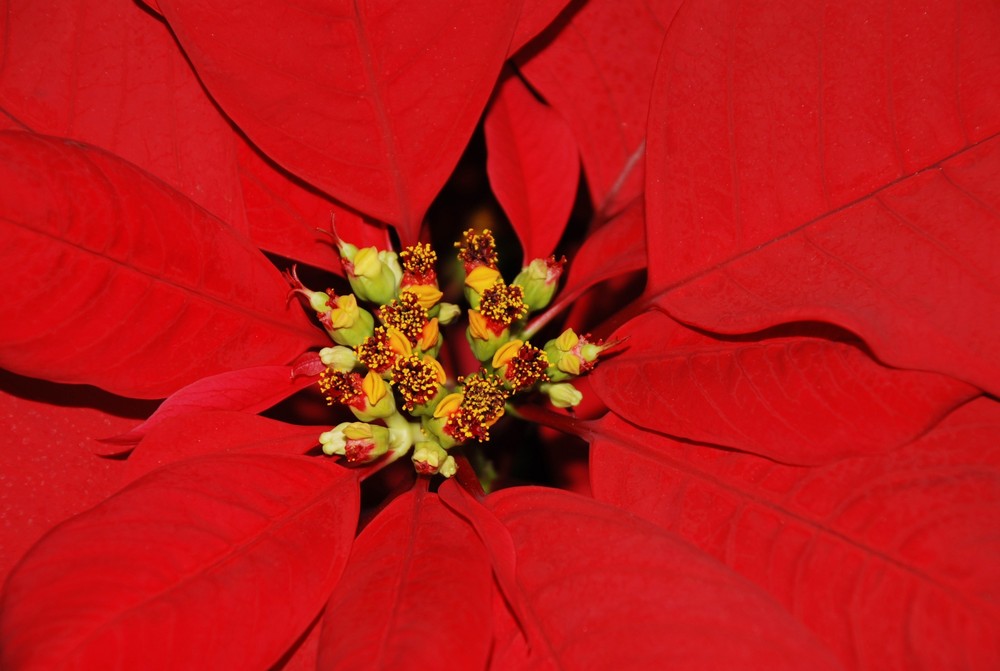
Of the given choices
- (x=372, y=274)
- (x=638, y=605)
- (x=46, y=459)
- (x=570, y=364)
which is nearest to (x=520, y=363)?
(x=570, y=364)

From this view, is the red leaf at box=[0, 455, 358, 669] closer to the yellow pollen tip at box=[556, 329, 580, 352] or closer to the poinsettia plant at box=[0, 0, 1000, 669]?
the poinsettia plant at box=[0, 0, 1000, 669]

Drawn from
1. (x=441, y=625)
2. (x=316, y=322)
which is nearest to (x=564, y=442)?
(x=316, y=322)

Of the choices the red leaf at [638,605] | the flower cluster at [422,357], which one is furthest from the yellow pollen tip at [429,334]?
the red leaf at [638,605]

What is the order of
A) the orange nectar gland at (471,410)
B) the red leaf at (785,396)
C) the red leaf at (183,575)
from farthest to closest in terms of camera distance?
the orange nectar gland at (471,410) < the red leaf at (785,396) < the red leaf at (183,575)

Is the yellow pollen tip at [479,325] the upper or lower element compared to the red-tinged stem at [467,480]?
upper

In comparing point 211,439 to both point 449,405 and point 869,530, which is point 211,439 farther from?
point 869,530

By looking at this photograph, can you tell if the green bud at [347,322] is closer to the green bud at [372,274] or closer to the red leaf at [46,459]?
the green bud at [372,274]

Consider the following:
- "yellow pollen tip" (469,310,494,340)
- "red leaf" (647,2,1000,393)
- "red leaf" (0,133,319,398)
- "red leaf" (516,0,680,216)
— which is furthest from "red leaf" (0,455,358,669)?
"red leaf" (516,0,680,216)
